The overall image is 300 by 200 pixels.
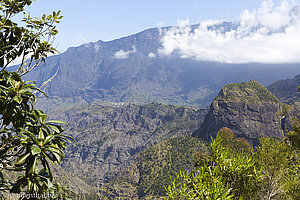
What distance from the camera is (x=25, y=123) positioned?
7.25 metres

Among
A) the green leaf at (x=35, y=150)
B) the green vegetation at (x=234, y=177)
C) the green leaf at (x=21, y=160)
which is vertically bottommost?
the green vegetation at (x=234, y=177)

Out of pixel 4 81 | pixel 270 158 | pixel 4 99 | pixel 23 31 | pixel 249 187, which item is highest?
pixel 23 31

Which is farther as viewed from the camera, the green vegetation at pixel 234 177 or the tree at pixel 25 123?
the green vegetation at pixel 234 177

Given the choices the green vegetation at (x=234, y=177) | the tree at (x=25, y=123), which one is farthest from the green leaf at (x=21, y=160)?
the green vegetation at (x=234, y=177)

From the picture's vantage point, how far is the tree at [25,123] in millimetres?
6242

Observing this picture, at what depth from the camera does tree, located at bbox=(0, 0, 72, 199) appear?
6.24 m

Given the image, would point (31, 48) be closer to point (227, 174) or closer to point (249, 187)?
point (227, 174)

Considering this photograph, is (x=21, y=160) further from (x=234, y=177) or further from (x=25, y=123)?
(x=234, y=177)

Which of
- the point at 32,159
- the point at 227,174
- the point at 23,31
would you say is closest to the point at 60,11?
the point at 23,31

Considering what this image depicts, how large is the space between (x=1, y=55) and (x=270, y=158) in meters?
25.9

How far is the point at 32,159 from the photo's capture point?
6.09 meters

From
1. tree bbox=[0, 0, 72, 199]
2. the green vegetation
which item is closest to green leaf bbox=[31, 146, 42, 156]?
tree bbox=[0, 0, 72, 199]

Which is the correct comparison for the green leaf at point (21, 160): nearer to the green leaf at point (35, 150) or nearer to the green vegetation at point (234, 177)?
the green leaf at point (35, 150)

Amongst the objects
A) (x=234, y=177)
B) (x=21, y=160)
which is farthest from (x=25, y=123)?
(x=234, y=177)
